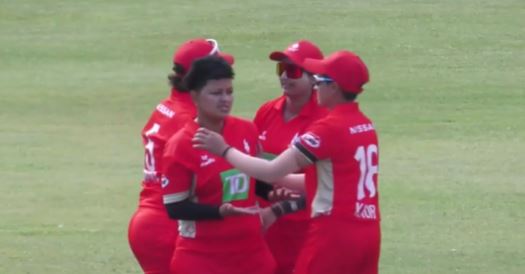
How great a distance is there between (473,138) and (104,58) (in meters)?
9.29

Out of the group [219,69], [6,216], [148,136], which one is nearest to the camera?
[219,69]

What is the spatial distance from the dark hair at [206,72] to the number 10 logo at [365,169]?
0.74 meters

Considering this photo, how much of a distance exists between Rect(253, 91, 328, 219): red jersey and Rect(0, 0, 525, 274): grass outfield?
11.4 feet

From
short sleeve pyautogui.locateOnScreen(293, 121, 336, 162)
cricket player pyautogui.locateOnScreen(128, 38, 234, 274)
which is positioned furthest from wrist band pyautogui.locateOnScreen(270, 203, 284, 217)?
cricket player pyautogui.locateOnScreen(128, 38, 234, 274)

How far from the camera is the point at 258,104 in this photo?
2073 cm

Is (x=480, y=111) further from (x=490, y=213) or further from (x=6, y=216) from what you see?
(x=6, y=216)

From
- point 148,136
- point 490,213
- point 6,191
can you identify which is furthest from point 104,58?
point 148,136

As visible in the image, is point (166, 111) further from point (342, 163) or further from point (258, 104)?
point (258, 104)

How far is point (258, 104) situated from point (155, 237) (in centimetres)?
1312

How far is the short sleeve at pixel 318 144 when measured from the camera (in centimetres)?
686

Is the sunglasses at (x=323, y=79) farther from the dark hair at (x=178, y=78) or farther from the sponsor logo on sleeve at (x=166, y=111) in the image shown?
the sponsor logo on sleeve at (x=166, y=111)

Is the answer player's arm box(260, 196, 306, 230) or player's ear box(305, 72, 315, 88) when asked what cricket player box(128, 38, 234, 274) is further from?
player's arm box(260, 196, 306, 230)

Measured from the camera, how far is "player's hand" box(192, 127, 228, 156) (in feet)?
21.7

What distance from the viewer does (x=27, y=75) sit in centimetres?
2373
